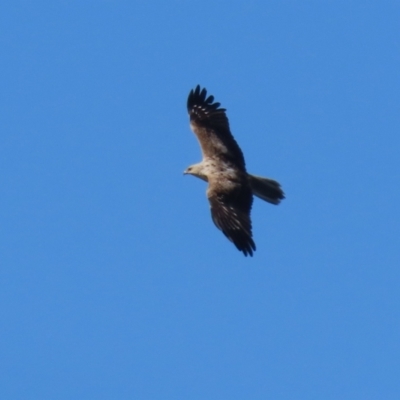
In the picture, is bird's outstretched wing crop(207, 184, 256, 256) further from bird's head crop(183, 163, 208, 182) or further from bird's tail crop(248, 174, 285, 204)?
bird's head crop(183, 163, 208, 182)

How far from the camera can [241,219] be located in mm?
18266

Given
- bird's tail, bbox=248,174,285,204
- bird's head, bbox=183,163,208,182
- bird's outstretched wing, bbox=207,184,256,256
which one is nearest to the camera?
bird's outstretched wing, bbox=207,184,256,256

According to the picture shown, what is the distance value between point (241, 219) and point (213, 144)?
1994mm

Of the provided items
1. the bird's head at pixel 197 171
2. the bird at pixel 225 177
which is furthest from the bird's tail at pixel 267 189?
the bird's head at pixel 197 171

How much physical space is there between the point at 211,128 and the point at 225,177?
1.21 metres

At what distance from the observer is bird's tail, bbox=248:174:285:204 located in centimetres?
1903

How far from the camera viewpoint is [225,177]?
62.6 ft

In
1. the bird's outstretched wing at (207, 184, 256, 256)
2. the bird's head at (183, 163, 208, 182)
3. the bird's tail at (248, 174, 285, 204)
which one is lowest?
the bird's outstretched wing at (207, 184, 256, 256)

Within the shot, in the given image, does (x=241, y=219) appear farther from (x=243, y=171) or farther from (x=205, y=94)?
(x=205, y=94)

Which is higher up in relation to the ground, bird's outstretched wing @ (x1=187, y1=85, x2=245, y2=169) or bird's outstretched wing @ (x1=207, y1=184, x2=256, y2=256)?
bird's outstretched wing @ (x1=187, y1=85, x2=245, y2=169)

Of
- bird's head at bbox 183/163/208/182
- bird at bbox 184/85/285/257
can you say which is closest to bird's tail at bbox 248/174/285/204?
bird at bbox 184/85/285/257

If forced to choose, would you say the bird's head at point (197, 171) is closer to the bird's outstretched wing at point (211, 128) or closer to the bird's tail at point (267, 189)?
the bird's outstretched wing at point (211, 128)

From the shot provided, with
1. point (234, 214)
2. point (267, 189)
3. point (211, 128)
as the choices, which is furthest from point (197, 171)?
point (234, 214)

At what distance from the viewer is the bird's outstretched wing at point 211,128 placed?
19531 mm
